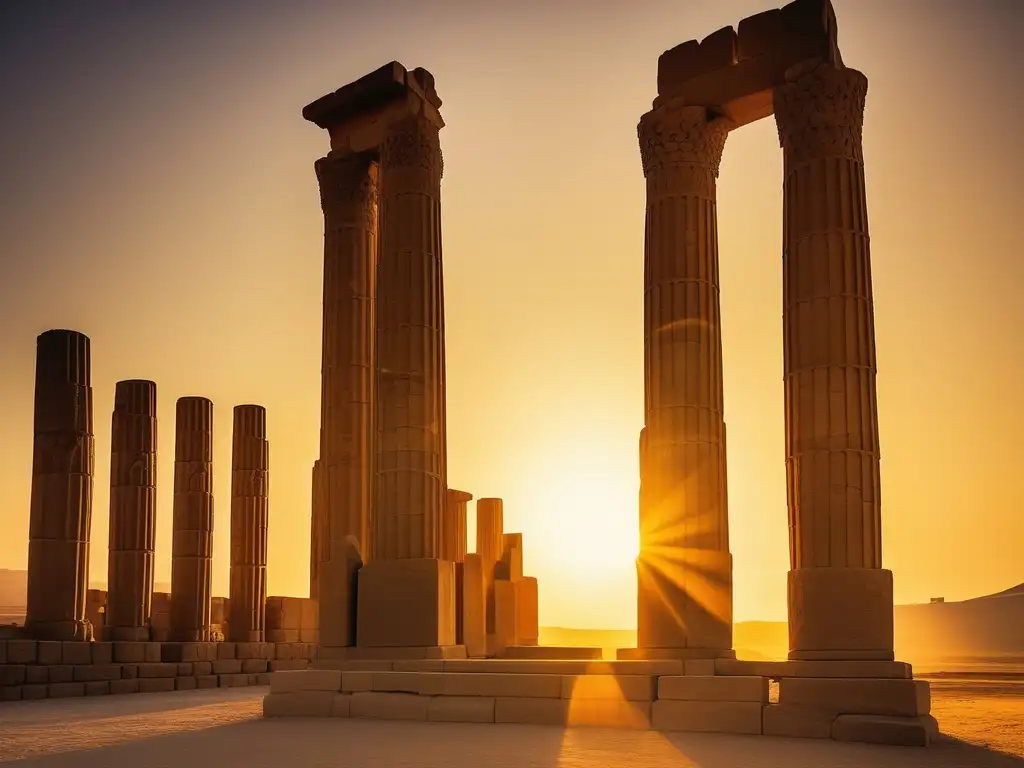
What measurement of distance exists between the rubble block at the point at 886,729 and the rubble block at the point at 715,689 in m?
1.05

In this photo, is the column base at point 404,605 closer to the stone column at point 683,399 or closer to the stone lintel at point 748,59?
the stone column at point 683,399

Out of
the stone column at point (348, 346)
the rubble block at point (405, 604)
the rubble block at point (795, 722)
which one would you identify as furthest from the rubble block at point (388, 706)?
the stone column at point (348, 346)

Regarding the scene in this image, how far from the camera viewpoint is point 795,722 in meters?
14.8

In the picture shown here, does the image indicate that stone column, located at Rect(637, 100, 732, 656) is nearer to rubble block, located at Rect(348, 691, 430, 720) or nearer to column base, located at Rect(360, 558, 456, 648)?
column base, located at Rect(360, 558, 456, 648)

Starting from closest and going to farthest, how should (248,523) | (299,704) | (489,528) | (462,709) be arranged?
(462,709) < (299,704) < (248,523) < (489,528)

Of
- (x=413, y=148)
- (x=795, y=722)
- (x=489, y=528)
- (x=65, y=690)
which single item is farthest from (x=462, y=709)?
(x=489, y=528)

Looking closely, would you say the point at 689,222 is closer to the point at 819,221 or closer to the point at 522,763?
the point at 819,221

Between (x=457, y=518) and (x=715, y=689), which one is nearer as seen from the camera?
(x=715, y=689)

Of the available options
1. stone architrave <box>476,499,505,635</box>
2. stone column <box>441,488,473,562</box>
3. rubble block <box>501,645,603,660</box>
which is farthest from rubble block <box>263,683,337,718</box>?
stone architrave <box>476,499,505,635</box>

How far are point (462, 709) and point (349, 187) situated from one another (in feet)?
38.6

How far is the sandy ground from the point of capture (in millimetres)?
12008

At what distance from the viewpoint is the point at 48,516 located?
87.5 feet

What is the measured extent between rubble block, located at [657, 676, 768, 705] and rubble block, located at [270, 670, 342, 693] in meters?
5.34

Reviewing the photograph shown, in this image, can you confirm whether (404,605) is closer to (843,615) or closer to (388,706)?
(388,706)
